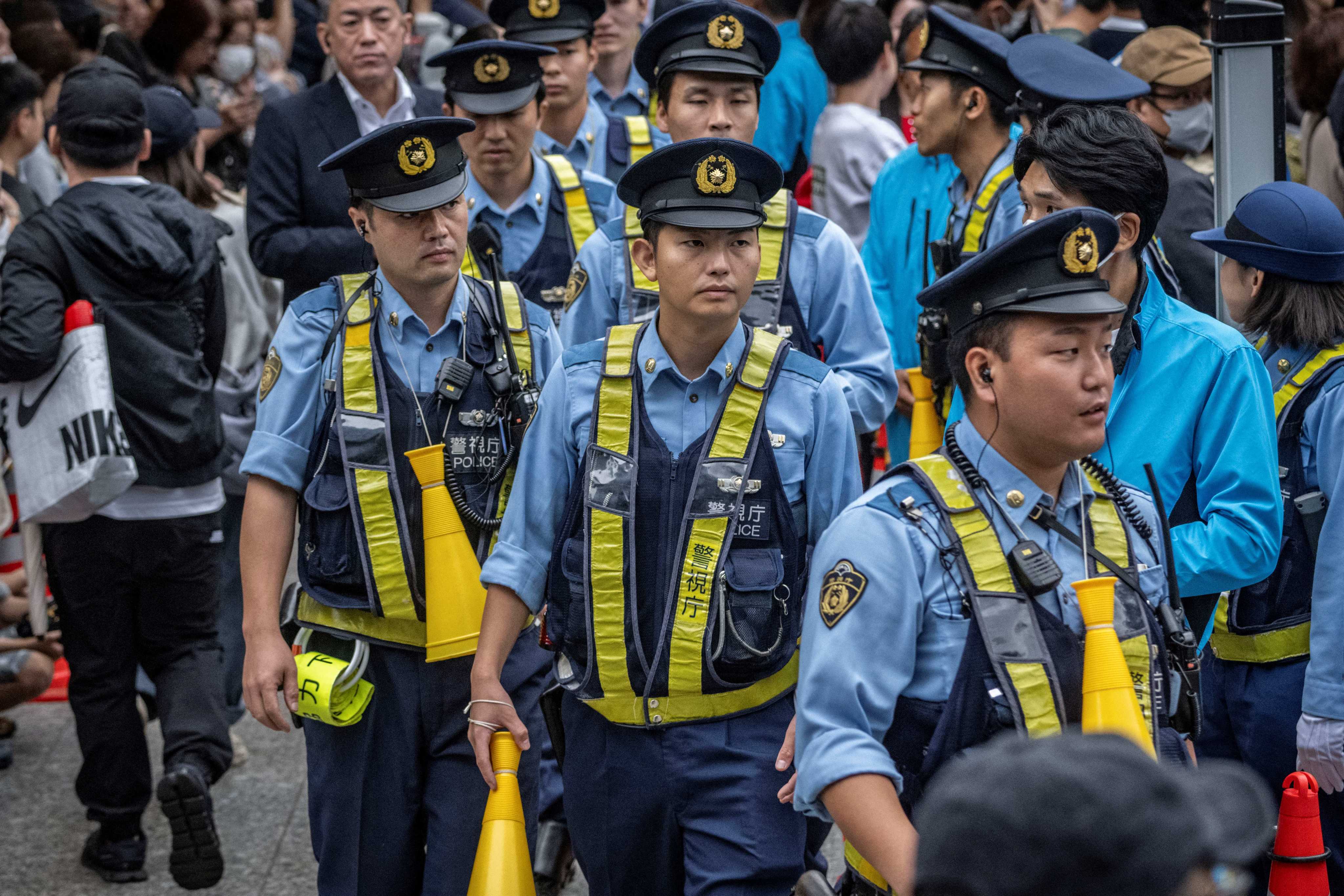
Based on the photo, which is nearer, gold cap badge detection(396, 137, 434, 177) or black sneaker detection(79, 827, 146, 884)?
gold cap badge detection(396, 137, 434, 177)

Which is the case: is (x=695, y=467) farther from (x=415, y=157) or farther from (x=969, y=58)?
(x=969, y=58)

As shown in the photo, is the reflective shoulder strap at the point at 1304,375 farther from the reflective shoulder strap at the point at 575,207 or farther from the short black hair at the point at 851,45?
the short black hair at the point at 851,45


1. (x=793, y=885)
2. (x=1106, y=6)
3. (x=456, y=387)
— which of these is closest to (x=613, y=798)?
(x=793, y=885)

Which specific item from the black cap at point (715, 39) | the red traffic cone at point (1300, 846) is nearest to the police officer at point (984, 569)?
the red traffic cone at point (1300, 846)

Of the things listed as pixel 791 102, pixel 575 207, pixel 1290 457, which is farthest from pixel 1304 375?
pixel 791 102

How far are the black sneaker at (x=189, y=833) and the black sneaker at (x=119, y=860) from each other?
391mm

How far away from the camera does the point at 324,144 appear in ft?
19.1

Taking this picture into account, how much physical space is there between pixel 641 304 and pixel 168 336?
6.17ft

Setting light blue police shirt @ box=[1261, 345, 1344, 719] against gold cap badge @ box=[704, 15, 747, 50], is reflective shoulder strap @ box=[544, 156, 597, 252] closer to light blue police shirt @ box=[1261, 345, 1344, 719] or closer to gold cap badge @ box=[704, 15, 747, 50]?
gold cap badge @ box=[704, 15, 747, 50]

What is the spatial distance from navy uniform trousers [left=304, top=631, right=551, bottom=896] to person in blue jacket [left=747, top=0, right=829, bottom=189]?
4.71 metres

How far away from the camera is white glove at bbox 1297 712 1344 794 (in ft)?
11.3

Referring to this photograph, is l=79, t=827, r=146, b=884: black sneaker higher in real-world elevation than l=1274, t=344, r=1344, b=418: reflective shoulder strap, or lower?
lower

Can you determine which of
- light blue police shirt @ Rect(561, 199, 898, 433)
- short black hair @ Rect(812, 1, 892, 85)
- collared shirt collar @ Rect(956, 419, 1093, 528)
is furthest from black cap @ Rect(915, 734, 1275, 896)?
short black hair @ Rect(812, 1, 892, 85)

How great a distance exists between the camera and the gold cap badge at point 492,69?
5.09 metres
